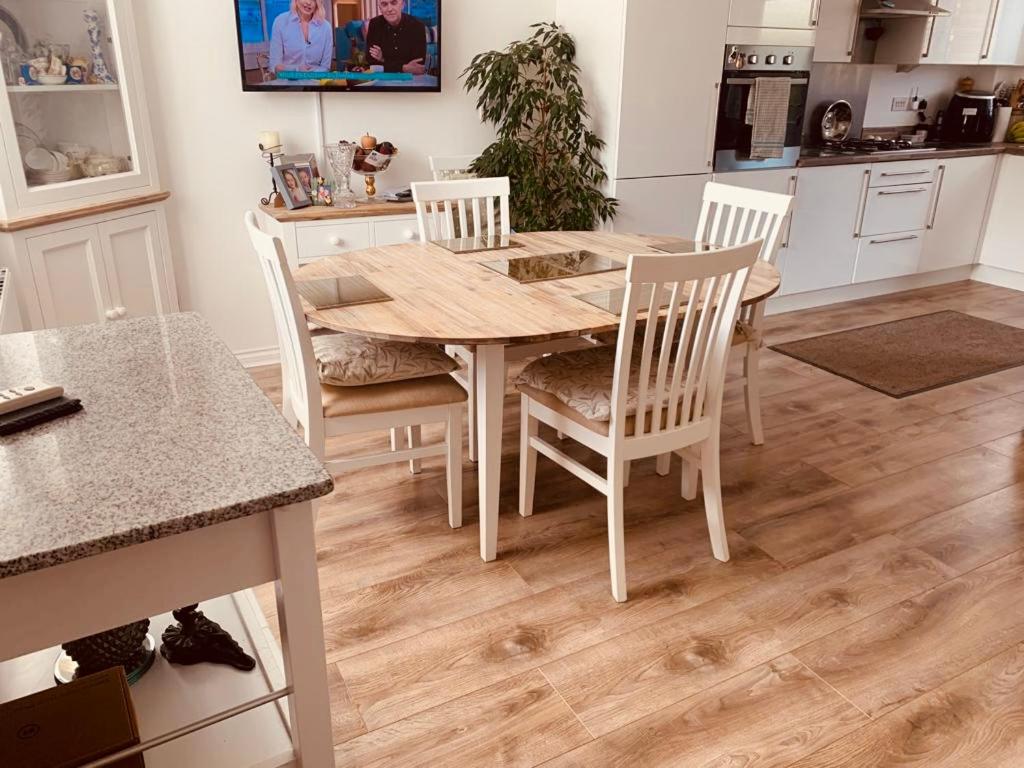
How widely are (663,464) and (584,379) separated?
0.73 metres

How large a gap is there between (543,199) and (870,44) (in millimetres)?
2603

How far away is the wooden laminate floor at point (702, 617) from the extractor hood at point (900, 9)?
8.67 feet

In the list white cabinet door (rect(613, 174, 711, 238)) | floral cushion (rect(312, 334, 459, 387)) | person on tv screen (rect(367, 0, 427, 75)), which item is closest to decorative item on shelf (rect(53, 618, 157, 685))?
floral cushion (rect(312, 334, 459, 387))

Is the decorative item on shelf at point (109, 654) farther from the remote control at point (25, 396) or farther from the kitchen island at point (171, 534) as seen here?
the remote control at point (25, 396)

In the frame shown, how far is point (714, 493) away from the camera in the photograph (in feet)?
7.29

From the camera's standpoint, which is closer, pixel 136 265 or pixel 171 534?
pixel 171 534

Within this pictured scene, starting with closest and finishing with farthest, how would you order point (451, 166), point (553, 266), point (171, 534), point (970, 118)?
point (171, 534)
point (553, 266)
point (451, 166)
point (970, 118)

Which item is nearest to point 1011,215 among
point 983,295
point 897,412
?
point 983,295

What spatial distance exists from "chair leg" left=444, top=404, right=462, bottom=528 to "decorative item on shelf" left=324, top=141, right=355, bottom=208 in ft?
5.20

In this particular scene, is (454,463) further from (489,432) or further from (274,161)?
(274,161)

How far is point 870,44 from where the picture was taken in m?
4.77

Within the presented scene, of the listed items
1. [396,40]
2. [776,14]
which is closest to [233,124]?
[396,40]

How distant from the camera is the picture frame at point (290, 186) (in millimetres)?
3289

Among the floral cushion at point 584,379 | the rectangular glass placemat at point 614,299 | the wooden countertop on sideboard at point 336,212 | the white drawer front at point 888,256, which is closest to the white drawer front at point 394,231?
the wooden countertop on sideboard at point 336,212
